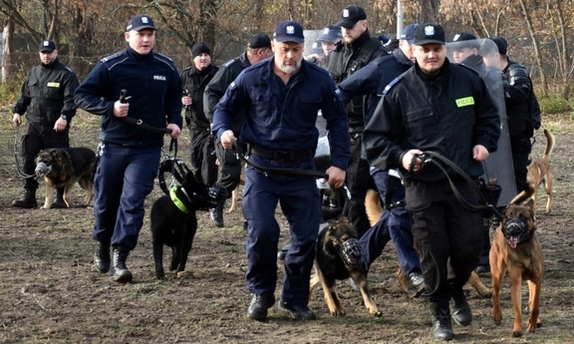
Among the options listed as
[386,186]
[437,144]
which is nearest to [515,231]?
[437,144]

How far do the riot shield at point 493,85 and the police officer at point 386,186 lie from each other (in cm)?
74

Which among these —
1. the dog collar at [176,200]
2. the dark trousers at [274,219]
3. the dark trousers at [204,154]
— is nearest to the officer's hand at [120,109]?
the dog collar at [176,200]

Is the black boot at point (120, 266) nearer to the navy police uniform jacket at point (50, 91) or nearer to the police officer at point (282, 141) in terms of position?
the police officer at point (282, 141)

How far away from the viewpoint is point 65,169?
44.1 ft

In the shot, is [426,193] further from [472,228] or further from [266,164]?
[266,164]

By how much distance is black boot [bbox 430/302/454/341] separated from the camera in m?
6.19

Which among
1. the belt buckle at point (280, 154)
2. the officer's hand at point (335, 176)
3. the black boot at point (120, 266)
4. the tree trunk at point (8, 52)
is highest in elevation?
the tree trunk at point (8, 52)

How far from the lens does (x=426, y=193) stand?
6086 millimetres

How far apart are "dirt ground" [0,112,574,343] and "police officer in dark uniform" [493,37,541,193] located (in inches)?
36.2

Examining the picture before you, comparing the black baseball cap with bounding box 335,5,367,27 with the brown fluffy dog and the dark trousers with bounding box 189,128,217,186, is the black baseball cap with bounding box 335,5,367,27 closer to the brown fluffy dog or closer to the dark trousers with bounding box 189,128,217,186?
the brown fluffy dog

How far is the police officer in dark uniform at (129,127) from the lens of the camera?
8047 mm

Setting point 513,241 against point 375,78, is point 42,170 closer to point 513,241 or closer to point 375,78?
point 375,78

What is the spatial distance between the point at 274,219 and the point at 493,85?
2619 mm

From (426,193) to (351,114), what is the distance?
8.12 feet
